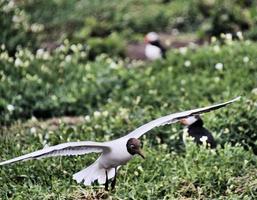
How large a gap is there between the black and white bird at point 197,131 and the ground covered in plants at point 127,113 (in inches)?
6.9

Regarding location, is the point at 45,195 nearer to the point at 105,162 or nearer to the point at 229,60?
the point at 105,162

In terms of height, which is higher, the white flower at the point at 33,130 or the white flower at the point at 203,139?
the white flower at the point at 33,130

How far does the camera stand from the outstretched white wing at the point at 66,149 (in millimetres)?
4895

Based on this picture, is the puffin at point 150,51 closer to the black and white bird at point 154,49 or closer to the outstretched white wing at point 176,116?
the black and white bird at point 154,49

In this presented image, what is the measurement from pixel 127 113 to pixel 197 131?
4.62 ft

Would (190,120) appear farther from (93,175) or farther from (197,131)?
(93,175)

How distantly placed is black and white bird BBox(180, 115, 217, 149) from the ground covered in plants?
0.57ft

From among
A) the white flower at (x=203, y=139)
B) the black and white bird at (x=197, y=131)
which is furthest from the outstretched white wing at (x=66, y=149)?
the black and white bird at (x=197, y=131)

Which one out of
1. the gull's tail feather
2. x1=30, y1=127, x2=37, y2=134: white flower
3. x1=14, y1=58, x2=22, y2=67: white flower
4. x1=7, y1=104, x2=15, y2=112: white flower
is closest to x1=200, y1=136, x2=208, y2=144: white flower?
the gull's tail feather

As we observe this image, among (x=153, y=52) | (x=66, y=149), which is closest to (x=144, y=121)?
(x=66, y=149)

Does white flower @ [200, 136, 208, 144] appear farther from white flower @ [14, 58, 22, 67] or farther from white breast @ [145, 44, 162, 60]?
white breast @ [145, 44, 162, 60]

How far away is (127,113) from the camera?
810 centimetres

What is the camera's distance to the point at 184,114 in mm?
5379

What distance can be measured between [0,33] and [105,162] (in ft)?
18.5
